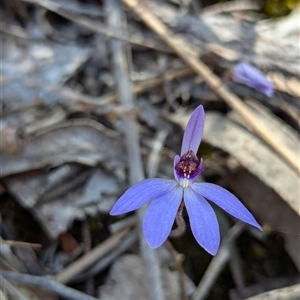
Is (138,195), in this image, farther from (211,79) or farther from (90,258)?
(211,79)

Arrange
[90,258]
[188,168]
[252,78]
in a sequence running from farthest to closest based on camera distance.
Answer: [252,78], [90,258], [188,168]

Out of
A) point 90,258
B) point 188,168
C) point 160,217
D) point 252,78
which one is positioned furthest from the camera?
point 252,78

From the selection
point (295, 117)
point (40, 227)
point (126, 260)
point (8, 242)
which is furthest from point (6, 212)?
point (295, 117)

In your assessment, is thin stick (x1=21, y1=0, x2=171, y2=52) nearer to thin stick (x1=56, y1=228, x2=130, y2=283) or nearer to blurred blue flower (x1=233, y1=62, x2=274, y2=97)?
blurred blue flower (x1=233, y1=62, x2=274, y2=97)

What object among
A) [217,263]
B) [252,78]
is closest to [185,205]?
[217,263]

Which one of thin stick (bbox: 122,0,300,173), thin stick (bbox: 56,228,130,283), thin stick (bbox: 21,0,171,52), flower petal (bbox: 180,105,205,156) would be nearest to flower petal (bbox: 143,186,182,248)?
flower petal (bbox: 180,105,205,156)

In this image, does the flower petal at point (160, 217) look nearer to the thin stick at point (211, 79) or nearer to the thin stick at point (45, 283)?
the thin stick at point (45, 283)

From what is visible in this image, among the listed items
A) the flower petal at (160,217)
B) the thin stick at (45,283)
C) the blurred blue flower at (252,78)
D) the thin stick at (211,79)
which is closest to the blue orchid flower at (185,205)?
the flower petal at (160,217)
